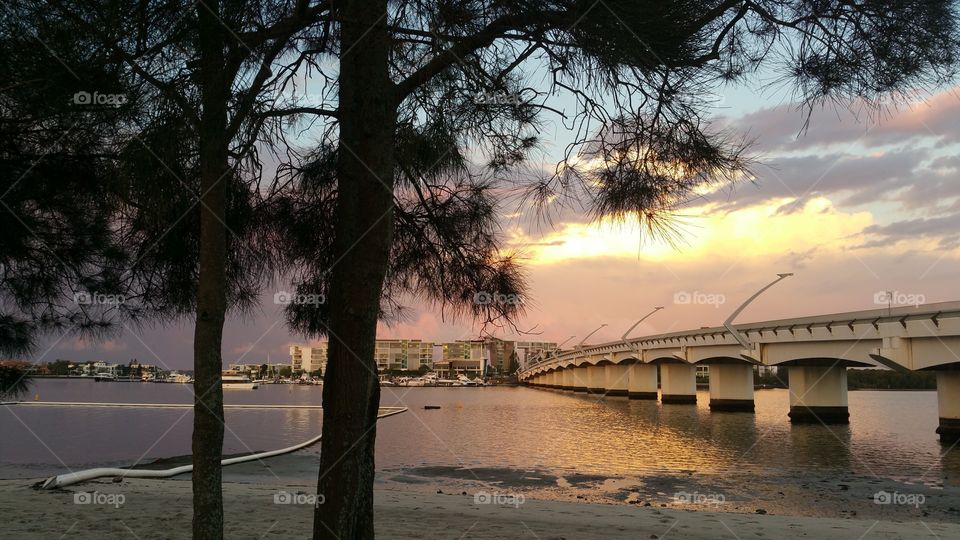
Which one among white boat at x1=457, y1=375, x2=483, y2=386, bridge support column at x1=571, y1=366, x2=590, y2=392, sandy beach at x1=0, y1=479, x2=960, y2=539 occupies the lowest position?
white boat at x1=457, y1=375, x2=483, y2=386

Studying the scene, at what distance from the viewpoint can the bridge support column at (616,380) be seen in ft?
274

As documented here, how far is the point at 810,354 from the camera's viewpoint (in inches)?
1437

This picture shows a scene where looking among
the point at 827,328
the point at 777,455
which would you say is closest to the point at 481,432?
the point at 777,455

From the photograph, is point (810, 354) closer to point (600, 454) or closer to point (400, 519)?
point (600, 454)

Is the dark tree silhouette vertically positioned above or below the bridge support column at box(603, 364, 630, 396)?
above

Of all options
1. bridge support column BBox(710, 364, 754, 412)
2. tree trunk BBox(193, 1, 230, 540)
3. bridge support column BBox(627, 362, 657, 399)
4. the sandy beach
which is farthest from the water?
bridge support column BBox(627, 362, 657, 399)

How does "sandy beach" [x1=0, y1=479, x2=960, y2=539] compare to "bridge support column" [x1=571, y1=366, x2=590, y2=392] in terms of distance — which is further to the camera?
"bridge support column" [x1=571, y1=366, x2=590, y2=392]

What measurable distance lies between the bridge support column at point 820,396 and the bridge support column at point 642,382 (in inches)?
1238

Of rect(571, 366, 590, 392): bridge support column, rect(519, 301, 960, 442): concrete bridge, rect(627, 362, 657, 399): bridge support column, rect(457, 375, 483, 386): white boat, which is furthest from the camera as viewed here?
rect(457, 375, 483, 386): white boat

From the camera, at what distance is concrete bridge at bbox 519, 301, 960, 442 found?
27766 millimetres

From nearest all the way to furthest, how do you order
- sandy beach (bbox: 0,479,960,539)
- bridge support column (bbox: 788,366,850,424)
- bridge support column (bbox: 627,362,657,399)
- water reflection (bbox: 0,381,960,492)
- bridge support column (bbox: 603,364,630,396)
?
sandy beach (bbox: 0,479,960,539)
water reflection (bbox: 0,381,960,492)
bridge support column (bbox: 788,366,850,424)
bridge support column (bbox: 627,362,657,399)
bridge support column (bbox: 603,364,630,396)

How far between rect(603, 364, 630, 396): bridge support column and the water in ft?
125

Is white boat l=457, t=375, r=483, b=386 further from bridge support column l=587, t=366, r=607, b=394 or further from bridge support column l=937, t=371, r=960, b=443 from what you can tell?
bridge support column l=937, t=371, r=960, b=443

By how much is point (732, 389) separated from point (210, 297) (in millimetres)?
A: 55689
